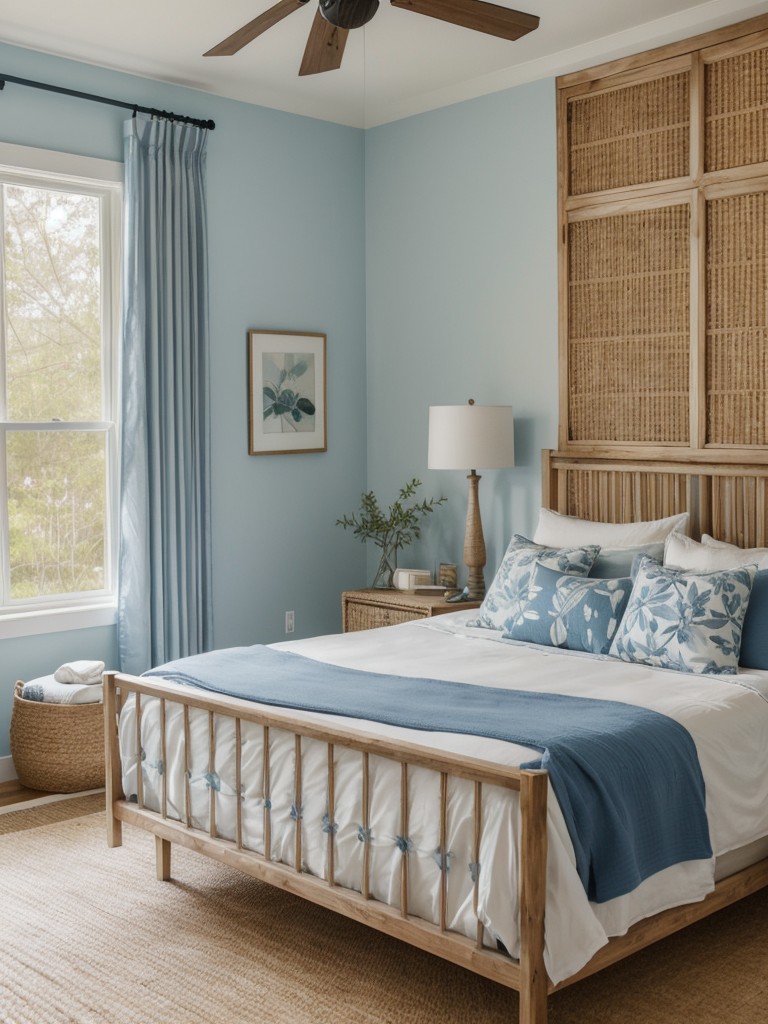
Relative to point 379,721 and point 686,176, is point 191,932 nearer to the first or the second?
point 379,721

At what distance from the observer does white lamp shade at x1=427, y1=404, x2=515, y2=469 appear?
4547 millimetres

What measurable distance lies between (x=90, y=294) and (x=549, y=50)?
213cm

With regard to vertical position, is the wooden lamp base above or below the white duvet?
above

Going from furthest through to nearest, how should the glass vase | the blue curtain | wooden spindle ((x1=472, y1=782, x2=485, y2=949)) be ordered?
the glass vase, the blue curtain, wooden spindle ((x1=472, y1=782, x2=485, y2=949))

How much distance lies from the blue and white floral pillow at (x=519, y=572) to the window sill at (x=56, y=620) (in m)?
1.57

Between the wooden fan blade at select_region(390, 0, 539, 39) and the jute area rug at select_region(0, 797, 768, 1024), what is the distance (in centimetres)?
249

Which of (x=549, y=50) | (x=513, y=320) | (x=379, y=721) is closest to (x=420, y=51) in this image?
(x=549, y=50)

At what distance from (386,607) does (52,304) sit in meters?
1.89

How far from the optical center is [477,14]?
294 centimetres

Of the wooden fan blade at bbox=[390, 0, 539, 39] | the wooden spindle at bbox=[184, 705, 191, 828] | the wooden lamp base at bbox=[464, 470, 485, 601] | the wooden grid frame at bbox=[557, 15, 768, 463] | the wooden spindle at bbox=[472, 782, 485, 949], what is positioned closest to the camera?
the wooden spindle at bbox=[472, 782, 485, 949]

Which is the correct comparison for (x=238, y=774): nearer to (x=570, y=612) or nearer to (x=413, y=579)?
(x=570, y=612)

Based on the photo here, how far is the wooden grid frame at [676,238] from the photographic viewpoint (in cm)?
398

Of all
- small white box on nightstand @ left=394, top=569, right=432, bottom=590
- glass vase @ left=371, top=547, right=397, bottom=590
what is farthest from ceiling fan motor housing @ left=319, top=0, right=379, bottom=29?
glass vase @ left=371, top=547, right=397, bottom=590

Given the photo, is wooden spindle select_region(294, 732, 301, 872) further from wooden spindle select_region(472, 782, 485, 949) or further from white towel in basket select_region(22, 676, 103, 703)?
white towel in basket select_region(22, 676, 103, 703)
